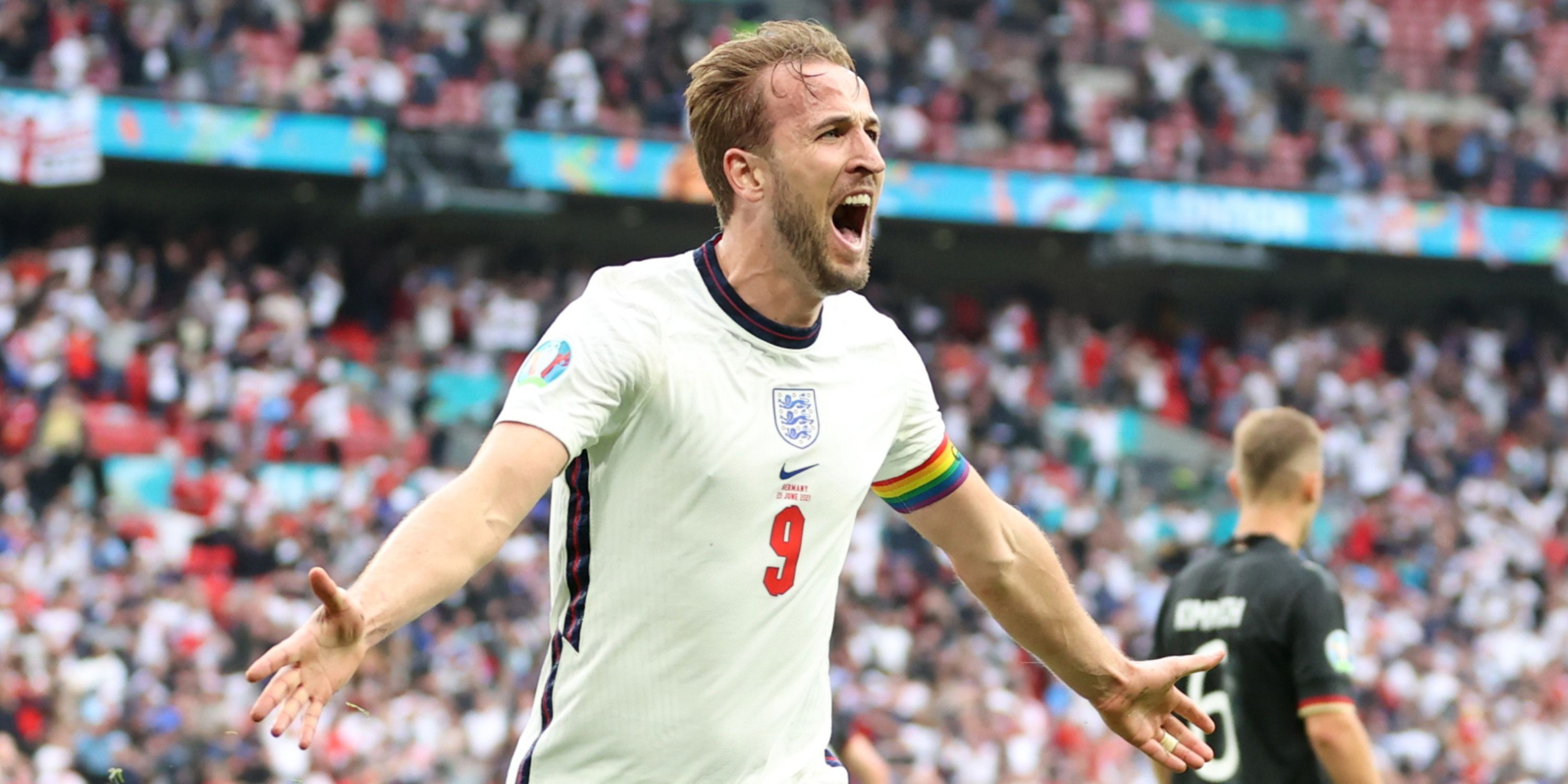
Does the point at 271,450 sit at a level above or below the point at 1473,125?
below

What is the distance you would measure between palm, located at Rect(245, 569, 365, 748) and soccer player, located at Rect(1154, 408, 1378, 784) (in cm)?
292

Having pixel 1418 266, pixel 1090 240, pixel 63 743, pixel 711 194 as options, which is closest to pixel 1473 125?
pixel 1418 266

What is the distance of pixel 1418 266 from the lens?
80.9 ft

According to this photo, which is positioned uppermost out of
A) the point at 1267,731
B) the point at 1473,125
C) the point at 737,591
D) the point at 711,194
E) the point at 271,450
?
the point at 1473,125

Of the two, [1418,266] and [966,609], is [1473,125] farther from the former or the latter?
[966,609]

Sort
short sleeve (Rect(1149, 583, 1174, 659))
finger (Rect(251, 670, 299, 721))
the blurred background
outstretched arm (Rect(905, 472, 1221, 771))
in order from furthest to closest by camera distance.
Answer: the blurred background
short sleeve (Rect(1149, 583, 1174, 659))
outstretched arm (Rect(905, 472, 1221, 771))
finger (Rect(251, 670, 299, 721))

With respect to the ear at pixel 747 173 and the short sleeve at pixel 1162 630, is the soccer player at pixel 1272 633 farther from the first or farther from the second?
the ear at pixel 747 173

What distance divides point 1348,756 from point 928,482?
191 cm

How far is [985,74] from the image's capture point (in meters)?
22.8

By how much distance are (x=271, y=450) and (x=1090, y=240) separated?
37.4 ft

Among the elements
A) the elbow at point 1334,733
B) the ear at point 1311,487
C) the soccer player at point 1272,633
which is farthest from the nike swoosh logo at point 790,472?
the ear at point 1311,487

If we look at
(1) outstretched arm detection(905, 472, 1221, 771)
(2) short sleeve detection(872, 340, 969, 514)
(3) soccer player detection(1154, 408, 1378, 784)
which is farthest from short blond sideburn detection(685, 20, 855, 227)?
(3) soccer player detection(1154, 408, 1378, 784)

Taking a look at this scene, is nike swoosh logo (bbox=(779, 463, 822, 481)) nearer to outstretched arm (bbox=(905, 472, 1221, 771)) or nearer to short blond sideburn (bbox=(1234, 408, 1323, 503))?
outstretched arm (bbox=(905, 472, 1221, 771))

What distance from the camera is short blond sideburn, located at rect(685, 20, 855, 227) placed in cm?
344
